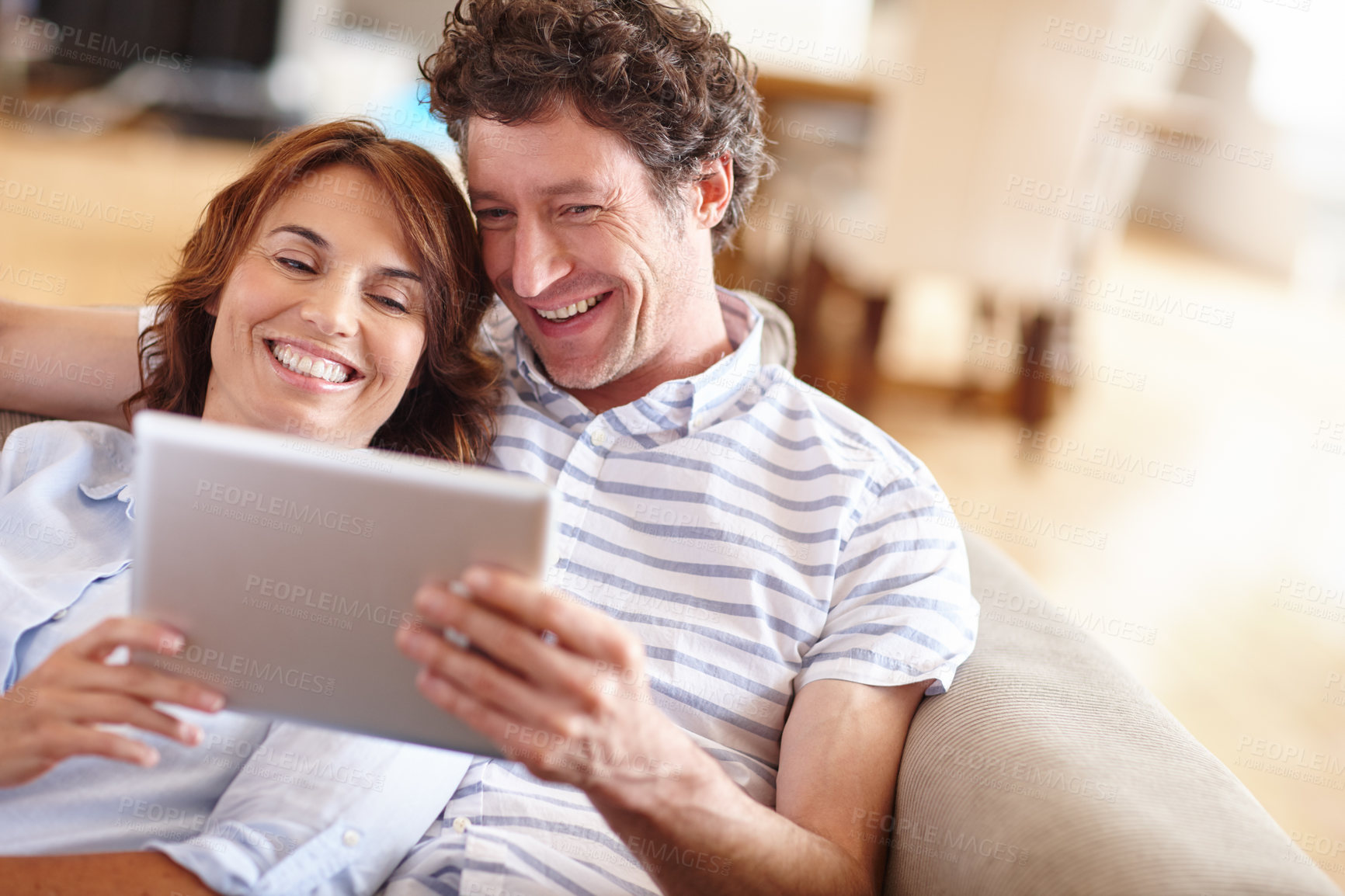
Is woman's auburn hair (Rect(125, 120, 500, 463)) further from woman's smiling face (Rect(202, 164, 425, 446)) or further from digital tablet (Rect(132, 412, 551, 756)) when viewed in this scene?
digital tablet (Rect(132, 412, 551, 756))

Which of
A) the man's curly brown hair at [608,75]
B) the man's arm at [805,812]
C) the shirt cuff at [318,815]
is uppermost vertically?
the man's curly brown hair at [608,75]

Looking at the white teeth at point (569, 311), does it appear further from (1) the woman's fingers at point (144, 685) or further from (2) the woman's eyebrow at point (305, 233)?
(1) the woman's fingers at point (144, 685)

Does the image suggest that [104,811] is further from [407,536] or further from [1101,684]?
[1101,684]

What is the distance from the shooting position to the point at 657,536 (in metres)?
1.31

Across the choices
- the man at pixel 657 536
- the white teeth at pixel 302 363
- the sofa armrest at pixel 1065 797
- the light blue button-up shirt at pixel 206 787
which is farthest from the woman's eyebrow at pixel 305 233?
the sofa armrest at pixel 1065 797

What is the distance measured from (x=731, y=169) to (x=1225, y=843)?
1107 mm

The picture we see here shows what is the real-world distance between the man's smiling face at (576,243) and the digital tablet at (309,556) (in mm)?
582

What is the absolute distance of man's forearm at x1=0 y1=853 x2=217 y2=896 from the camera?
0.95m

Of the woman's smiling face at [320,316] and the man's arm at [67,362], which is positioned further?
the man's arm at [67,362]

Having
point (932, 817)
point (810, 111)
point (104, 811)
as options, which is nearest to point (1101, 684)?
point (932, 817)

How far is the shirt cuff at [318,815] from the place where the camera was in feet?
3.27

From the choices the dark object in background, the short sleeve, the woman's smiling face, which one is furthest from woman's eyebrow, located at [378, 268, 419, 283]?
Result: the dark object in background

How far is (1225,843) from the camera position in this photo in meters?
0.93

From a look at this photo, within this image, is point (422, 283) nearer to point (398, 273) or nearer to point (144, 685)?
point (398, 273)
